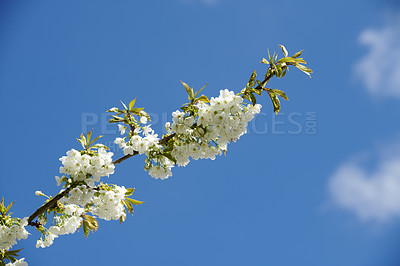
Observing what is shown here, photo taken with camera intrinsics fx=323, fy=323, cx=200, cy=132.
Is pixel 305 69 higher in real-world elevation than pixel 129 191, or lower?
higher

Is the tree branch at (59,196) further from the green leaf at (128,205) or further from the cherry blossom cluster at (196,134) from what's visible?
the green leaf at (128,205)

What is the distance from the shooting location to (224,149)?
3332 millimetres

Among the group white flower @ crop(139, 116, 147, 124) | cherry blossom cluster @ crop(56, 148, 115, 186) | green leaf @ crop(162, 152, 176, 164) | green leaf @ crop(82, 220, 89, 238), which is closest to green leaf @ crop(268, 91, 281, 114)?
green leaf @ crop(162, 152, 176, 164)

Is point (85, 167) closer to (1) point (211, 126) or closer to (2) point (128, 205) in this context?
(2) point (128, 205)

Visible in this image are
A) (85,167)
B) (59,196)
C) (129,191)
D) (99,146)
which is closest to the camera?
(85,167)

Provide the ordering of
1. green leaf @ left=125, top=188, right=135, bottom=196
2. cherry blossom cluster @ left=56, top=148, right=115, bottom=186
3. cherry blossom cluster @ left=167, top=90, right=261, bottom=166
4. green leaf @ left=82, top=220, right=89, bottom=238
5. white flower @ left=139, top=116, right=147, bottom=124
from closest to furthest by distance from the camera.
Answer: cherry blossom cluster @ left=56, top=148, right=115, bottom=186
cherry blossom cluster @ left=167, top=90, right=261, bottom=166
white flower @ left=139, top=116, right=147, bottom=124
green leaf @ left=125, top=188, right=135, bottom=196
green leaf @ left=82, top=220, right=89, bottom=238

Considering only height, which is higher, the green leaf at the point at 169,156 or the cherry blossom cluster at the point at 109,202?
the green leaf at the point at 169,156

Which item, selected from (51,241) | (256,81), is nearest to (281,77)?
(256,81)

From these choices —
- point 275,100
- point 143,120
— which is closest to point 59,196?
point 143,120

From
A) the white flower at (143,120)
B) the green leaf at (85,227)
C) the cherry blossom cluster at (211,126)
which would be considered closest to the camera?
the cherry blossom cluster at (211,126)

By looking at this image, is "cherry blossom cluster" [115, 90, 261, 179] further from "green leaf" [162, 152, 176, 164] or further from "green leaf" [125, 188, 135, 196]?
"green leaf" [125, 188, 135, 196]

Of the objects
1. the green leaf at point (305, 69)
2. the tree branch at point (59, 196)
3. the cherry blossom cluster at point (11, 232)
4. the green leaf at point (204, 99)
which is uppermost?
the green leaf at point (305, 69)

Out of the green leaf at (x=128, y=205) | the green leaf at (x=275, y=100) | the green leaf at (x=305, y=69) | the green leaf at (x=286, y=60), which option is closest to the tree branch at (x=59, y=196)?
the green leaf at (x=128, y=205)

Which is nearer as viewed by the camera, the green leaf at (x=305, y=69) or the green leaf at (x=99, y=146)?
the green leaf at (x=99, y=146)
